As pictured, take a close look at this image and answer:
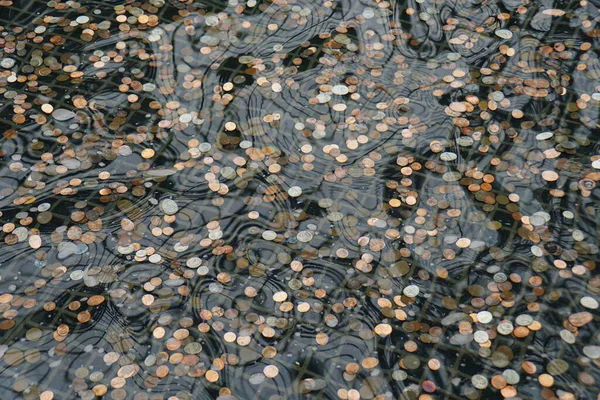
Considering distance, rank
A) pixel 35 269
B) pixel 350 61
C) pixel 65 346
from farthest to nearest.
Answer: pixel 350 61 < pixel 35 269 < pixel 65 346

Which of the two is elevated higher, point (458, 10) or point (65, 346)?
point (458, 10)

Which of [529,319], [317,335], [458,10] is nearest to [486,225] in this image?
[529,319]

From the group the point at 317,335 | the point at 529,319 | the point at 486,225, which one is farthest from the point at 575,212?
the point at 317,335

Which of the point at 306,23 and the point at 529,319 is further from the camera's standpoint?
the point at 306,23

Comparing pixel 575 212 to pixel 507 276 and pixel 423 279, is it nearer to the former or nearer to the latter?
pixel 507 276

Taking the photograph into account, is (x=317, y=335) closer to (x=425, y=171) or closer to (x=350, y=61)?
(x=425, y=171)

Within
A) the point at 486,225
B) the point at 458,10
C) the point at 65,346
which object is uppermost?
the point at 458,10

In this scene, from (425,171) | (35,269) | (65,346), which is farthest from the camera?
(425,171)
